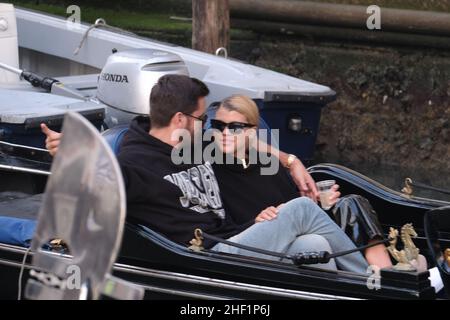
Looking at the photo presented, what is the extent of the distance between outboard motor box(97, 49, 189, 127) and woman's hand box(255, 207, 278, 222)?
177 centimetres

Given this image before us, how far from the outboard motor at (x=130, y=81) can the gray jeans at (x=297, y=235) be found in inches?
72.4

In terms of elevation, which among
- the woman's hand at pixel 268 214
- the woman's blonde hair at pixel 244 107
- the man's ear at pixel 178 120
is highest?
the woman's blonde hair at pixel 244 107

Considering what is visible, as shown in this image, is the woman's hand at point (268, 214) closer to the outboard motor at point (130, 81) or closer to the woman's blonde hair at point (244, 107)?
the woman's blonde hair at point (244, 107)

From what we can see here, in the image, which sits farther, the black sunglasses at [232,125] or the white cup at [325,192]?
the white cup at [325,192]

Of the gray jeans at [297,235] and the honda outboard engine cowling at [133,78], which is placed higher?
the honda outboard engine cowling at [133,78]

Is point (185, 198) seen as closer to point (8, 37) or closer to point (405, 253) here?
point (405, 253)

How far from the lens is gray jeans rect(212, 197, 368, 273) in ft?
13.2

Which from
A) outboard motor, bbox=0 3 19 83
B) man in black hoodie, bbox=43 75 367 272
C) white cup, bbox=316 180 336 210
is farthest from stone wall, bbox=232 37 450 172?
man in black hoodie, bbox=43 75 367 272

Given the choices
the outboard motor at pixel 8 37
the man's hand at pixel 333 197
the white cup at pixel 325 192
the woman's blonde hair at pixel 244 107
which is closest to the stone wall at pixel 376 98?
the outboard motor at pixel 8 37

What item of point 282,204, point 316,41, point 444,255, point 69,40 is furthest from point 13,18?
point 444,255

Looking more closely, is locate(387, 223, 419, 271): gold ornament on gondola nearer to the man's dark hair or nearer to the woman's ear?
the woman's ear

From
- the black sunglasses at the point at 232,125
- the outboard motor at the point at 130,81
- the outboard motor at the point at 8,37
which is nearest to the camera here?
the black sunglasses at the point at 232,125

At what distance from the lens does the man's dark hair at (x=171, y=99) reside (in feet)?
13.6
